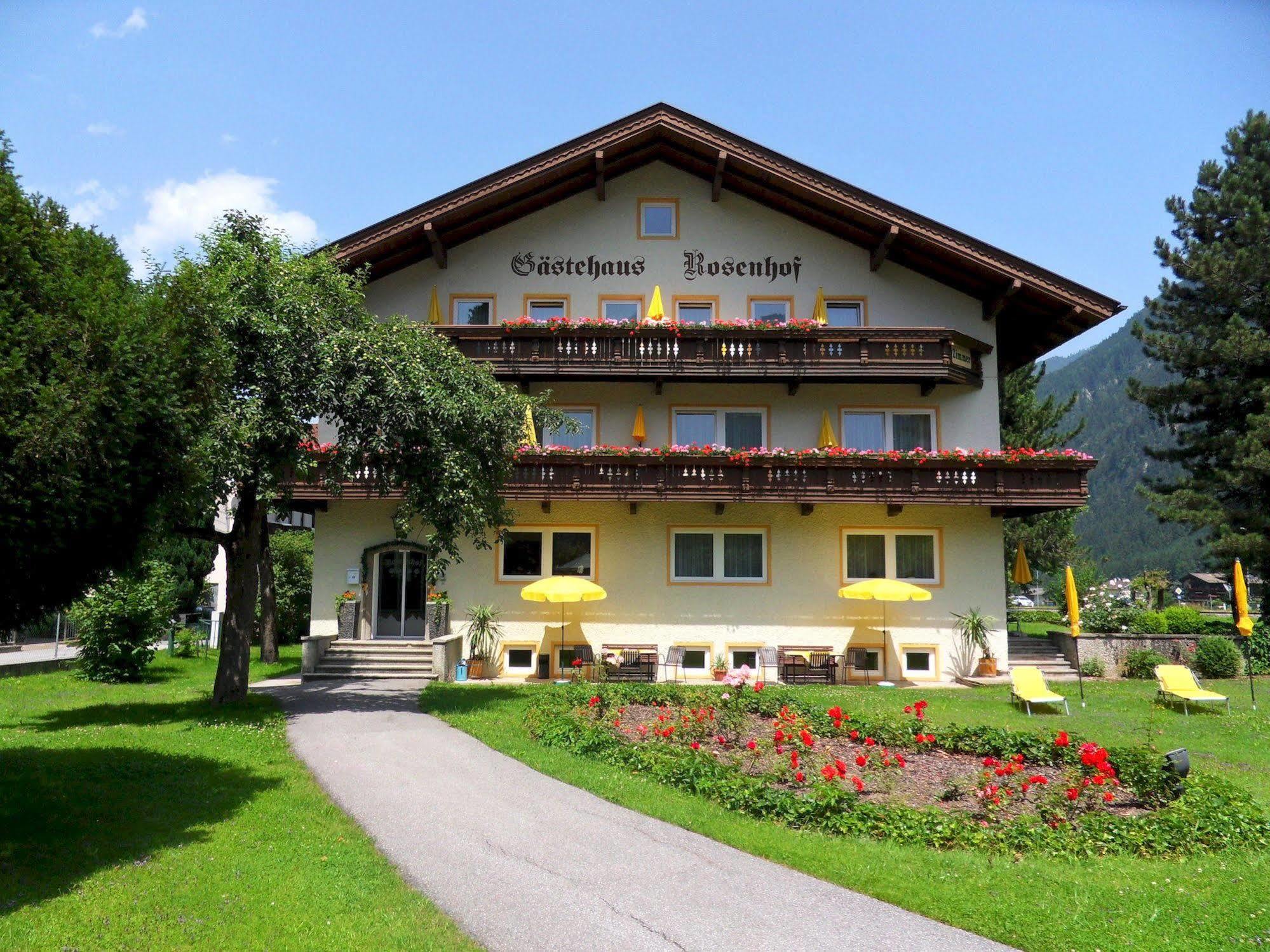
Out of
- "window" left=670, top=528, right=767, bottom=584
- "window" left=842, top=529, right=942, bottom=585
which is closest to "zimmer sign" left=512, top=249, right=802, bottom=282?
"window" left=670, top=528, right=767, bottom=584

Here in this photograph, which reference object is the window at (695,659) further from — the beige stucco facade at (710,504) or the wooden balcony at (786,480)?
the wooden balcony at (786,480)

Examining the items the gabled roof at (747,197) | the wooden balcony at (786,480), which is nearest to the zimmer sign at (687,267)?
the gabled roof at (747,197)

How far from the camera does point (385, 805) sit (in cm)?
941

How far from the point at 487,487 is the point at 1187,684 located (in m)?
13.9

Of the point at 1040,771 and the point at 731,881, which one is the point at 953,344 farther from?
the point at 731,881

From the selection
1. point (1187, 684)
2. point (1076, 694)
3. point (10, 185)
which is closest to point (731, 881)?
point (10, 185)

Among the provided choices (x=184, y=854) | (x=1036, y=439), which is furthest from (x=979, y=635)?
(x=184, y=854)

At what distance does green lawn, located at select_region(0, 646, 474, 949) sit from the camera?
596 cm

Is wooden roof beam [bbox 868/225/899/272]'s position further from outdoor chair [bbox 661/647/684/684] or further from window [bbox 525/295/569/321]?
outdoor chair [bbox 661/647/684/684]

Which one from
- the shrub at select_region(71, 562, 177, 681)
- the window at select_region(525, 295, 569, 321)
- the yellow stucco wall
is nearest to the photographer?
the shrub at select_region(71, 562, 177, 681)

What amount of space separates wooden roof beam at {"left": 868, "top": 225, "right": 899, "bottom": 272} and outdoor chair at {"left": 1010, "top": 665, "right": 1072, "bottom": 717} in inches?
445

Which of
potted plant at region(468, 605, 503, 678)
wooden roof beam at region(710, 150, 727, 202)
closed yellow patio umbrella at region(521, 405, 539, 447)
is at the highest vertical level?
wooden roof beam at region(710, 150, 727, 202)

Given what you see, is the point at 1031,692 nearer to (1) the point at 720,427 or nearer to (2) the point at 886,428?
(2) the point at 886,428

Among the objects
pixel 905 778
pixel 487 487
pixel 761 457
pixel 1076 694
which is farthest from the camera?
pixel 761 457
